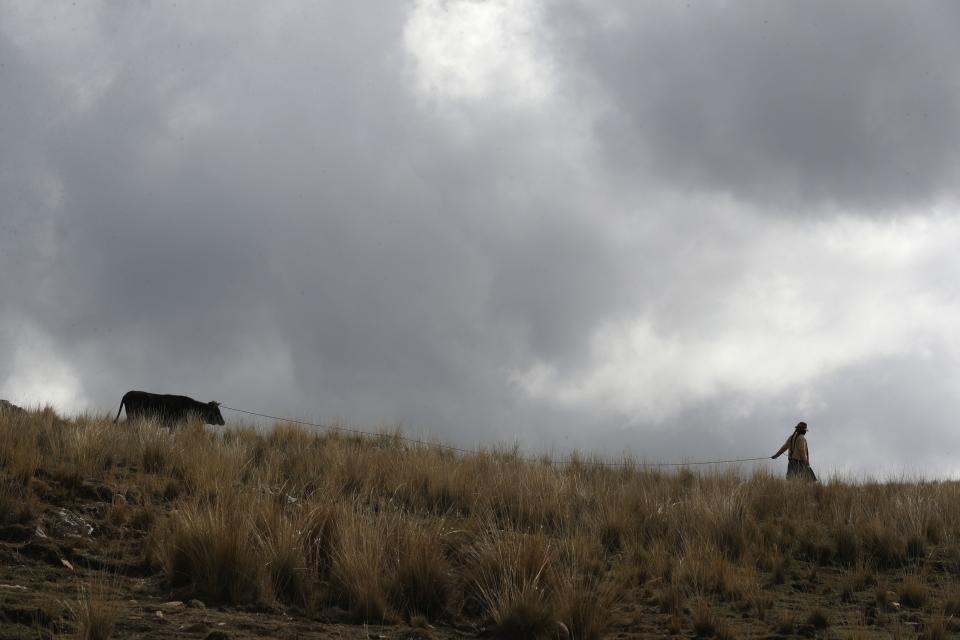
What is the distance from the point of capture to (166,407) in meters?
17.5

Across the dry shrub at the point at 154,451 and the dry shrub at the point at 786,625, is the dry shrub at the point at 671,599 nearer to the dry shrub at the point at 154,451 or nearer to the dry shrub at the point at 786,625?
the dry shrub at the point at 786,625

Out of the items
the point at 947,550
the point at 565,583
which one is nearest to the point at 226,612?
the point at 565,583

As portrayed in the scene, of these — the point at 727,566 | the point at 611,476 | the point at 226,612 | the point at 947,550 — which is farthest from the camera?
the point at 611,476

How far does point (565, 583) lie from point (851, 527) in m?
5.09

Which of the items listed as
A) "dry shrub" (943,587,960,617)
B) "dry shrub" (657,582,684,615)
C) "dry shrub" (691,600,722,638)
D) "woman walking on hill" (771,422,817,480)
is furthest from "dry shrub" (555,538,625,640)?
"woman walking on hill" (771,422,817,480)

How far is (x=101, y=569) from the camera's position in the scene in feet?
25.2

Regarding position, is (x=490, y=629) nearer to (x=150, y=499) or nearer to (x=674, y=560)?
(x=674, y=560)

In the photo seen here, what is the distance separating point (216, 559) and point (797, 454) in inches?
496

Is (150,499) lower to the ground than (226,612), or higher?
higher

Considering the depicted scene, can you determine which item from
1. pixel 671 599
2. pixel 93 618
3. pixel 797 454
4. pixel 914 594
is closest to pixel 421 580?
pixel 671 599

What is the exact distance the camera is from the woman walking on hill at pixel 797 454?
16.7 m

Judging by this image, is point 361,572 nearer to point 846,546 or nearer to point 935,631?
point 935,631

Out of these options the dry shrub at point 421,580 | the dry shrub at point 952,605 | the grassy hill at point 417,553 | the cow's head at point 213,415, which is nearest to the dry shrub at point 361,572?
the grassy hill at point 417,553

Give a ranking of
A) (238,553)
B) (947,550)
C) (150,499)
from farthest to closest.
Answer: (947,550) → (150,499) → (238,553)
